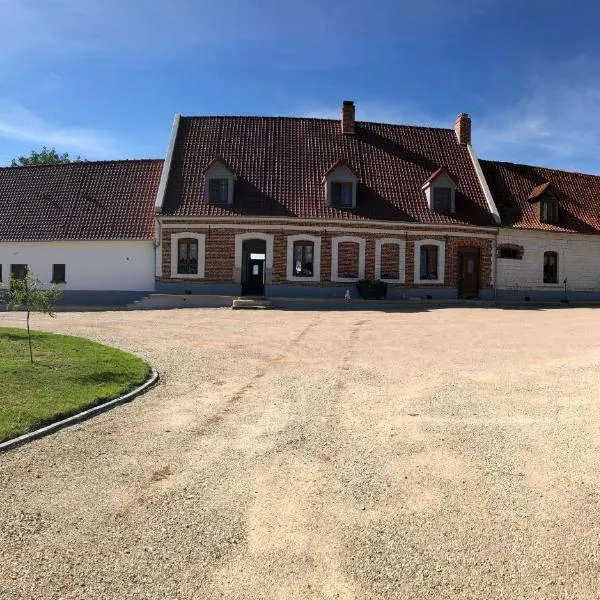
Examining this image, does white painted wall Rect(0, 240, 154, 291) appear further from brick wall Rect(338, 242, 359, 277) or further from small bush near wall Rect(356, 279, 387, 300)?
small bush near wall Rect(356, 279, 387, 300)

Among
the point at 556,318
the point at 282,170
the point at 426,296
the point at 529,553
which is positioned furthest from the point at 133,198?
the point at 529,553

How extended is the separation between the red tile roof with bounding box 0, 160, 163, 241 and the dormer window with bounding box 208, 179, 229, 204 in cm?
329

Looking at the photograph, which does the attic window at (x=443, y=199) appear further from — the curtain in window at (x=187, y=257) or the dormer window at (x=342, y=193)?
the curtain in window at (x=187, y=257)

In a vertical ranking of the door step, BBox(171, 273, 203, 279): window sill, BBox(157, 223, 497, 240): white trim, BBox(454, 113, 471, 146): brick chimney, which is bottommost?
the door step

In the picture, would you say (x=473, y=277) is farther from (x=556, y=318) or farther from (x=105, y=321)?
(x=105, y=321)

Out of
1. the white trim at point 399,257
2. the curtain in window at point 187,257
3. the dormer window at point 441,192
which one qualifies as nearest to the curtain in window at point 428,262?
the white trim at point 399,257

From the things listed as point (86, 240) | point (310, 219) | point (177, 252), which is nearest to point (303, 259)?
point (310, 219)

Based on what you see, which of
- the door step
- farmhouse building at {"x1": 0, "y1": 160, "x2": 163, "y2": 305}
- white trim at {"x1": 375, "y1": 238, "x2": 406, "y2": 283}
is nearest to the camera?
the door step

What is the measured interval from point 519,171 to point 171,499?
30979mm

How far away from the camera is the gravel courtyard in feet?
11.2

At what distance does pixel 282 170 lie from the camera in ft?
87.2

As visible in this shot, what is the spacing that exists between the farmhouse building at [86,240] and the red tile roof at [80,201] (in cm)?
5

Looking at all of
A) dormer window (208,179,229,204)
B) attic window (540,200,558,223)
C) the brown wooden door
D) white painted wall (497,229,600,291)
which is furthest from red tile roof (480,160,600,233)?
dormer window (208,179,229,204)

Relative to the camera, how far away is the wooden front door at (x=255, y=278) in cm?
2567
